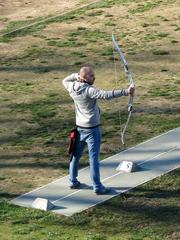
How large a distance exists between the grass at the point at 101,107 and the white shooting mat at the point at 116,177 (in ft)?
0.59

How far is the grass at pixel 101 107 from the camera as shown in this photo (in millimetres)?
10391

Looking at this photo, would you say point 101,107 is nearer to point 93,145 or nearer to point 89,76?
→ point 93,145

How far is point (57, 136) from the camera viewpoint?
13.7m

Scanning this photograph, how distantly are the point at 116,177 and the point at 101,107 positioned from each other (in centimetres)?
345

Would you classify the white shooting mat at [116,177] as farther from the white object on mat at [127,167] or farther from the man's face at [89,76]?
the man's face at [89,76]

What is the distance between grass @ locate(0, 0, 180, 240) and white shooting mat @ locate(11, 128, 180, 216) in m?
0.18

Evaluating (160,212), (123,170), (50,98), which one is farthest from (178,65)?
(160,212)

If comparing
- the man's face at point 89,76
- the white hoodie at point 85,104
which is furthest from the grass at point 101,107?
the man's face at point 89,76

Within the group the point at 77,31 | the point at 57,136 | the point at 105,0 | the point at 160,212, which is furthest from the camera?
the point at 105,0

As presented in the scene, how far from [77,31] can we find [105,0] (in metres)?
3.10

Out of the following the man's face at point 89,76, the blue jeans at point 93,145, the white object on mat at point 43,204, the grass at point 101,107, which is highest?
the man's face at point 89,76

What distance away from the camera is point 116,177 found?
11.8 m

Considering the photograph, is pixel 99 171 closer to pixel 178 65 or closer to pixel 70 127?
pixel 70 127

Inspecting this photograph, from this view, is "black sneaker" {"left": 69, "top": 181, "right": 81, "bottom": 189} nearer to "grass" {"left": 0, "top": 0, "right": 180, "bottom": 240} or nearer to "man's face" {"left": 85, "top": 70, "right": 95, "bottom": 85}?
"grass" {"left": 0, "top": 0, "right": 180, "bottom": 240}
